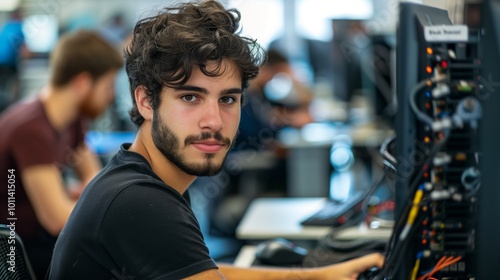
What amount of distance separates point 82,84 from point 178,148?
1.41 meters

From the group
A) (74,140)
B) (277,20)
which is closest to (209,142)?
(74,140)

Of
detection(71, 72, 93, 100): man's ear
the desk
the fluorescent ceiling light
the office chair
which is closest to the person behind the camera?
the office chair

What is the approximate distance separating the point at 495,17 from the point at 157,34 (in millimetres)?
610

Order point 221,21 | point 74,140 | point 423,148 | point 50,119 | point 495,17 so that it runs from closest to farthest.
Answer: point 495,17 < point 423,148 < point 221,21 < point 50,119 < point 74,140

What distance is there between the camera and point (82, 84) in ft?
8.85

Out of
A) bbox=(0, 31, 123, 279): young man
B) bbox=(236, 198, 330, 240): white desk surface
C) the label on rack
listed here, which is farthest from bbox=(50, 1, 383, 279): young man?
bbox=(0, 31, 123, 279): young man

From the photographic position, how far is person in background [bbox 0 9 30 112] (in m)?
6.20

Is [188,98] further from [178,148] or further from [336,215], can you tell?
[336,215]

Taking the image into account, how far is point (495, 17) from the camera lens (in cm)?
117

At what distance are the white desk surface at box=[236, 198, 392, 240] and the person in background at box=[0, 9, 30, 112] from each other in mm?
3867

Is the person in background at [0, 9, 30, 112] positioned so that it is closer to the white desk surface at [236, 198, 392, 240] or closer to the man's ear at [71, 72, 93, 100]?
the man's ear at [71, 72, 93, 100]

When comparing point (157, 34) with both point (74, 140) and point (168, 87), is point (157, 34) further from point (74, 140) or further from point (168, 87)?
point (74, 140)

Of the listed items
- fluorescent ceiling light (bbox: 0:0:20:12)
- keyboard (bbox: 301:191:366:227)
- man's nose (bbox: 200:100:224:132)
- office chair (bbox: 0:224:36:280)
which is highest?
fluorescent ceiling light (bbox: 0:0:20:12)

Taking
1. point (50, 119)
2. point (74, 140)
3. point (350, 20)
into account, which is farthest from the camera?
point (350, 20)
